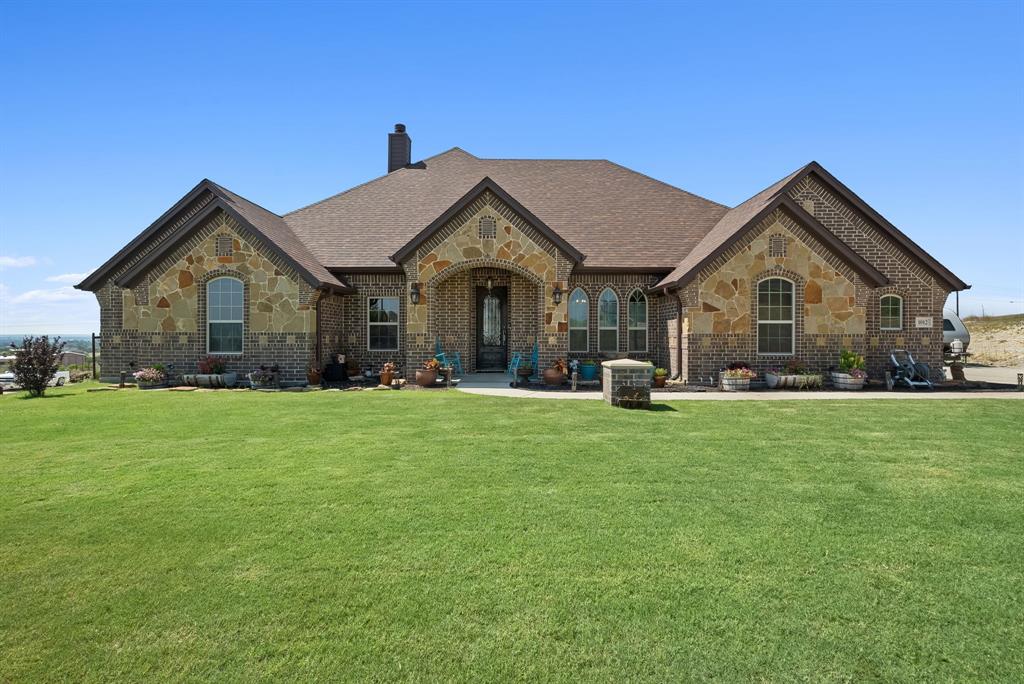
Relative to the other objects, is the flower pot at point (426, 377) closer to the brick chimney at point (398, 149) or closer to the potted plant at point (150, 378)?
the potted plant at point (150, 378)

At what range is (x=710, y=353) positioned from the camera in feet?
53.9

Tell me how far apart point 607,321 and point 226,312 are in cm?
1229

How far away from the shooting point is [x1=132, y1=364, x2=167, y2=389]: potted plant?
1597 cm

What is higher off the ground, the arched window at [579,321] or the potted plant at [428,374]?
the arched window at [579,321]

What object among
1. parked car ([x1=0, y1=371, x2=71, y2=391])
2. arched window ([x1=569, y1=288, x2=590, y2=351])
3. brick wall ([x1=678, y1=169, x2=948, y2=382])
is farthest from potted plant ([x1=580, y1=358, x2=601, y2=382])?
parked car ([x1=0, y1=371, x2=71, y2=391])

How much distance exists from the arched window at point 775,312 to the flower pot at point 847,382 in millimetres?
1539

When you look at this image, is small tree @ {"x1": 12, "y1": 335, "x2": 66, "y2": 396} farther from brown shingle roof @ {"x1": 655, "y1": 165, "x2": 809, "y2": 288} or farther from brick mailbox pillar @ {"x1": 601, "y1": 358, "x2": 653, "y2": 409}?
brown shingle roof @ {"x1": 655, "y1": 165, "x2": 809, "y2": 288}

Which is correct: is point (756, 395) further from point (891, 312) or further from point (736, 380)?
point (891, 312)

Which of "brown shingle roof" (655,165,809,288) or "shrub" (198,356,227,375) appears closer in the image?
"brown shingle roof" (655,165,809,288)

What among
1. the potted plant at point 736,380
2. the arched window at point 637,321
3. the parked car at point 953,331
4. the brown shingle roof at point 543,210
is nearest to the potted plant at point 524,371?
the arched window at point 637,321

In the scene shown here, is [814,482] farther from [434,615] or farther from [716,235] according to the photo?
[716,235]

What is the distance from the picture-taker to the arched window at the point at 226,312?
17.0 metres

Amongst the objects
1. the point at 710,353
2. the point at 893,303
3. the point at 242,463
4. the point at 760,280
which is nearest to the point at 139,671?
the point at 242,463

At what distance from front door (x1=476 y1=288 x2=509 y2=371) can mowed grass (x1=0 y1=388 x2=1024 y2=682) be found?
11.9 meters
